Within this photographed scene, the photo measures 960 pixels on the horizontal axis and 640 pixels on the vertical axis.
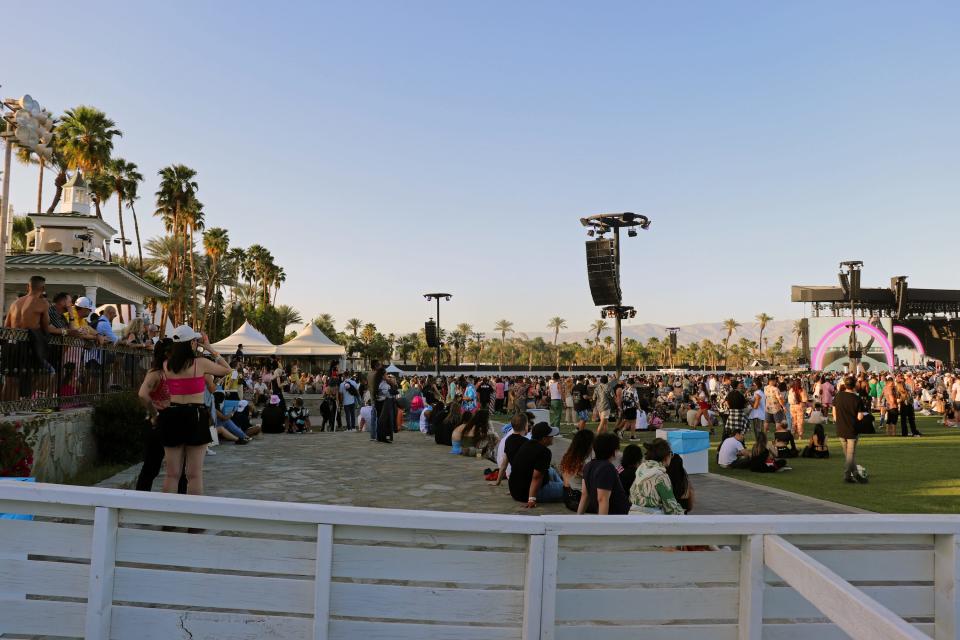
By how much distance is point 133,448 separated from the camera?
31.4 ft

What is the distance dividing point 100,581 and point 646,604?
190cm

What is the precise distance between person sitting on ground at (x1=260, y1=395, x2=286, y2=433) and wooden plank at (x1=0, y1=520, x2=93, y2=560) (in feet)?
48.8

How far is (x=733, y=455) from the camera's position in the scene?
11648 millimetres

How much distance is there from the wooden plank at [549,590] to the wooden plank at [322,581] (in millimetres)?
727

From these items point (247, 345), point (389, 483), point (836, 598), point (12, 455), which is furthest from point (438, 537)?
point (247, 345)

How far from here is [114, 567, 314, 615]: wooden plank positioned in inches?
91.2

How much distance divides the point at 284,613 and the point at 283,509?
366 millimetres

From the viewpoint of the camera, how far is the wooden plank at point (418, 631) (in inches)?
Answer: 90.0

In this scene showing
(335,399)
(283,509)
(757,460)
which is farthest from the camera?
(335,399)

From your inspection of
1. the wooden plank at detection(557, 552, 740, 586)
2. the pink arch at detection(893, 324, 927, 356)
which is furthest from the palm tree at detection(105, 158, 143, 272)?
the pink arch at detection(893, 324, 927, 356)

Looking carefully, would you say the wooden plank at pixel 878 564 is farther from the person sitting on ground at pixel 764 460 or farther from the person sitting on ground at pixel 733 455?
the person sitting on ground at pixel 733 455

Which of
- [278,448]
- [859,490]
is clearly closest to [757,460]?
[859,490]

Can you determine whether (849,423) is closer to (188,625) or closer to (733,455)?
(733,455)

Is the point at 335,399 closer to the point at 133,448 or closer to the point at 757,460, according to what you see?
the point at 133,448
